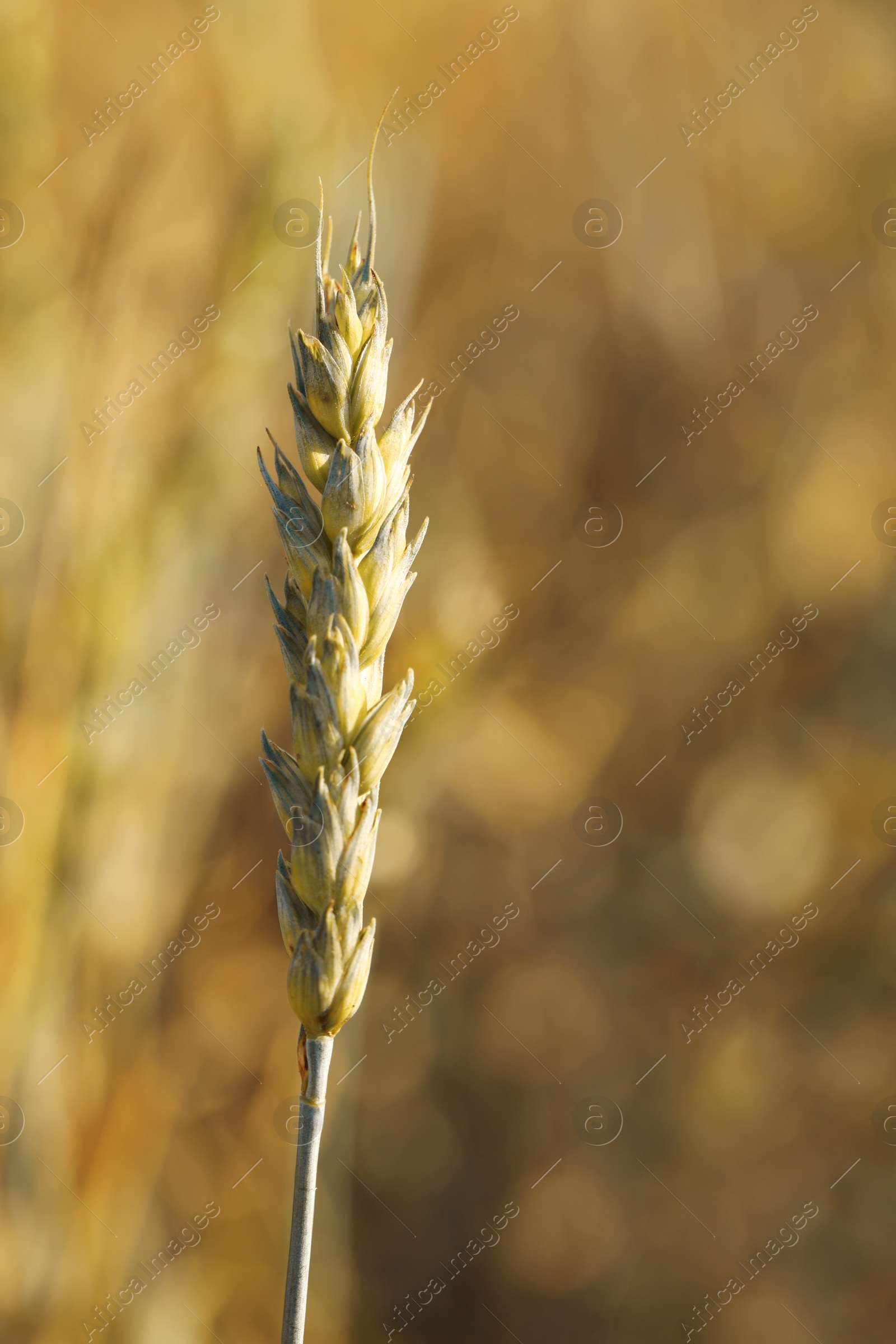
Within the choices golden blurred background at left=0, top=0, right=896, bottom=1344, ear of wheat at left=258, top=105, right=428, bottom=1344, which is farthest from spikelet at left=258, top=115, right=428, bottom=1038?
golden blurred background at left=0, top=0, right=896, bottom=1344

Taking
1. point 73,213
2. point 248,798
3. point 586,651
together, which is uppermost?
point 73,213

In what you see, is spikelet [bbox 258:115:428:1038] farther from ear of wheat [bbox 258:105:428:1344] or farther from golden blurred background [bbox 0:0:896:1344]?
golden blurred background [bbox 0:0:896:1344]

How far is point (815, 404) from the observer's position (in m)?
1.14

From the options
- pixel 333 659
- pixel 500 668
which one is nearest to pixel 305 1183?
pixel 333 659

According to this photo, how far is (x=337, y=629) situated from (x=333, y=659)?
0.04ft

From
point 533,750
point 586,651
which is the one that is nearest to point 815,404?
point 586,651

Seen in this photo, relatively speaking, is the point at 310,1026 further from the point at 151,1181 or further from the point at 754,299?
the point at 754,299

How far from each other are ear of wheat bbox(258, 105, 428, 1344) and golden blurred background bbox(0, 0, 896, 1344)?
0.55m

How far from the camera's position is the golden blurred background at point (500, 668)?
903mm

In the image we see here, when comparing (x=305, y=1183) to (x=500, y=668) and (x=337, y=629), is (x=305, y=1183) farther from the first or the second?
(x=500, y=668)

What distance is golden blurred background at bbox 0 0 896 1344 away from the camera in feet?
2.96

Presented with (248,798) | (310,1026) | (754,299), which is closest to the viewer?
(310,1026)

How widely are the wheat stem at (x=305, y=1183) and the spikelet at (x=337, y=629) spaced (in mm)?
11

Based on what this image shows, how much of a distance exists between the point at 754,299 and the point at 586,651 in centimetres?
57
